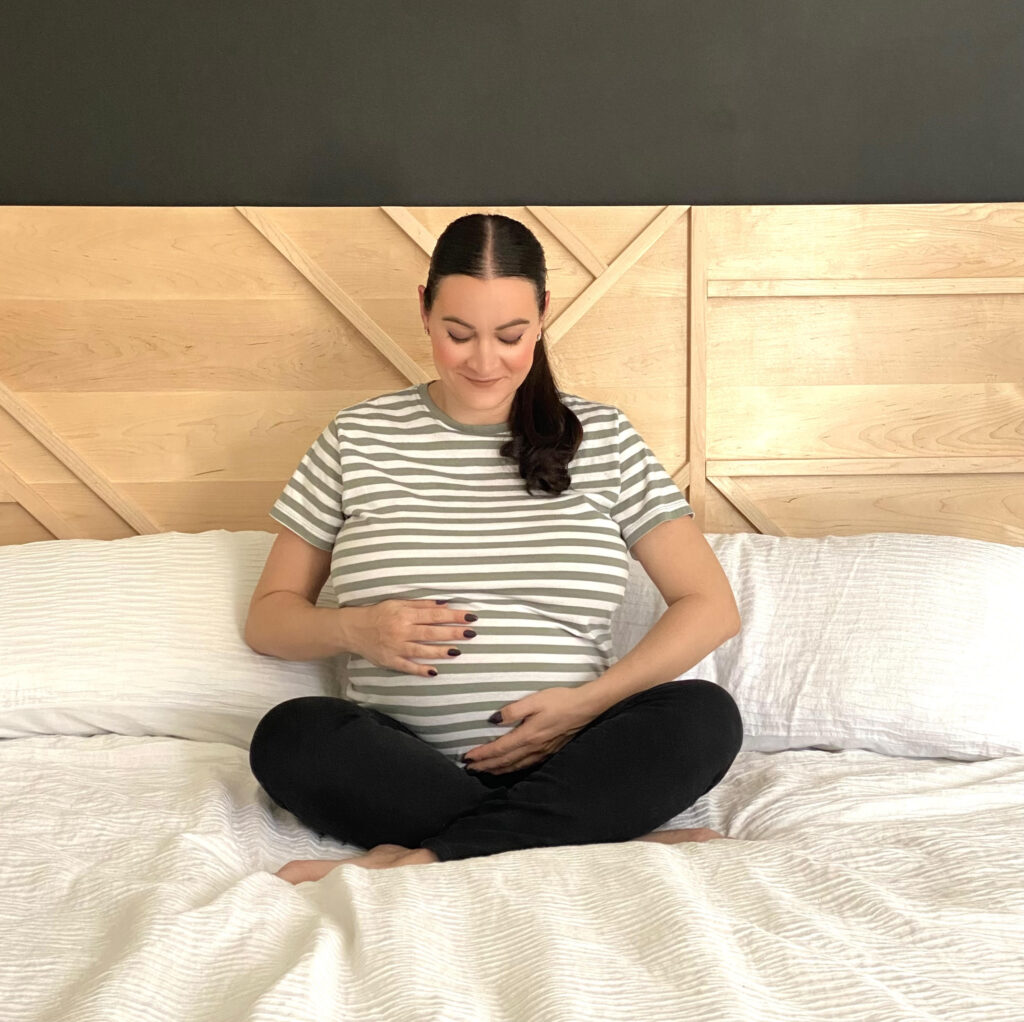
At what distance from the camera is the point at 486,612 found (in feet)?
4.99

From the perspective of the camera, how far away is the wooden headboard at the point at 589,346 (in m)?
2.16

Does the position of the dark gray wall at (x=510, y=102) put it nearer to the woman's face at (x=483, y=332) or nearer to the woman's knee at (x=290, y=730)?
the woman's face at (x=483, y=332)

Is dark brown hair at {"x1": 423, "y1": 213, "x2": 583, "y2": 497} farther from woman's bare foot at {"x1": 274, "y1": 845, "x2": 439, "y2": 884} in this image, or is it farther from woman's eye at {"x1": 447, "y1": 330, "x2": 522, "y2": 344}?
woman's bare foot at {"x1": 274, "y1": 845, "x2": 439, "y2": 884}

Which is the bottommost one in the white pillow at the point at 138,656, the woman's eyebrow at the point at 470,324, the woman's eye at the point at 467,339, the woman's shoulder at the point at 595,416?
the white pillow at the point at 138,656

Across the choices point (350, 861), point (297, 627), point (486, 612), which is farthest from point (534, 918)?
point (297, 627)

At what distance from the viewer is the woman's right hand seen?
1.47m

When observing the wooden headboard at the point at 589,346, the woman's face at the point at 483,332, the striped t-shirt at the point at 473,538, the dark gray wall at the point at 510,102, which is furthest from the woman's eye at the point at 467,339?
the dark gray wall at the point at 510,102

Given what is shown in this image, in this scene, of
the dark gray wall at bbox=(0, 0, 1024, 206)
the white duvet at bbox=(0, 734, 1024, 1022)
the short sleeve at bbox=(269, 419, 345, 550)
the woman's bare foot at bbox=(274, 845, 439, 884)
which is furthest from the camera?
the dark gray wall at bbox=(0, 0, 1024, 206)

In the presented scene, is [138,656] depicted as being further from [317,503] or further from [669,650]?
[669,650]

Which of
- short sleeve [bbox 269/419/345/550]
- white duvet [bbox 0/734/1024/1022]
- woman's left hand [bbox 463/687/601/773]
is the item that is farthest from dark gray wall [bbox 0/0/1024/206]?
white duvet [bbox 0/734/1024/1022]

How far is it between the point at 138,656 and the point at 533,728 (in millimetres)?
666

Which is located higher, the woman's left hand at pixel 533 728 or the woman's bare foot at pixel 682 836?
the woman's left hand at pixel 533 728

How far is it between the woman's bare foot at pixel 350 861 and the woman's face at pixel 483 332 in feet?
2.12

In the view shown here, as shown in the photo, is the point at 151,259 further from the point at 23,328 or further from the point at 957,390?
the point at 957,390
